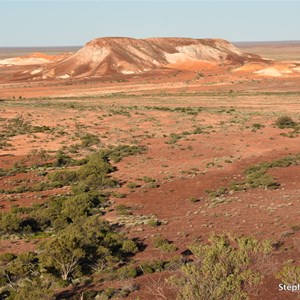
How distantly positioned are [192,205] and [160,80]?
83.2m

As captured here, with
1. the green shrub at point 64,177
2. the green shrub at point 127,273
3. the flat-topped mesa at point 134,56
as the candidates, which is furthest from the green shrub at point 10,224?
the flat-topped mesa at point 134,56

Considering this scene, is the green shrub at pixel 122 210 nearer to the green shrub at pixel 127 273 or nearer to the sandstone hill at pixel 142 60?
the green shrub at pixel 127 273

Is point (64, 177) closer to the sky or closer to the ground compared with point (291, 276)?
closer to the ground

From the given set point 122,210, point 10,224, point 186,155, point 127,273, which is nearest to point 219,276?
point 127,273

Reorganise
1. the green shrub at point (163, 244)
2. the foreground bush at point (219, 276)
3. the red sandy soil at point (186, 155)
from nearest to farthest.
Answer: the foreground bush at point (219, 276)
the green shrub at point (163, 244)
the red sandy soil at point (186, 155)

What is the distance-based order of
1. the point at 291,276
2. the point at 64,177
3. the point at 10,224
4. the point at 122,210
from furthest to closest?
1. the point at 64,177
2. the point at 122,210
3. the point at 10,224
4. the point at 291,276

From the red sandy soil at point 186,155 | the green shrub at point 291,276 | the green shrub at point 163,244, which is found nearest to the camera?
the green shrub at point 291,276

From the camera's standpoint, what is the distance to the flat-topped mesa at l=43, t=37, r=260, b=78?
12112 centimetres

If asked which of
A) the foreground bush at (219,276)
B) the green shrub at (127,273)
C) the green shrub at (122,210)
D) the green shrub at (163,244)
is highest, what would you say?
the foreground bush at (219,276)

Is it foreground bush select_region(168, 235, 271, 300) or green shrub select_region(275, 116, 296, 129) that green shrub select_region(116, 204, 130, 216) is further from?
green shrub select_region(275, 116, 296, 129)

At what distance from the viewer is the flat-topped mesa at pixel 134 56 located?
121125 millimetres

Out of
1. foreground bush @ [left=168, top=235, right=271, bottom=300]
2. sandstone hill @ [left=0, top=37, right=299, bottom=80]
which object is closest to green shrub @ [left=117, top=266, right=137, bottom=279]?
foreground bush @ [left=168, top=235, right=271, bottom=300]

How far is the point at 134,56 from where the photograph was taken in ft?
427

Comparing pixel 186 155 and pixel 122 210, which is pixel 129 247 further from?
pixel 186 155
